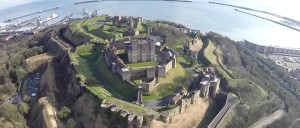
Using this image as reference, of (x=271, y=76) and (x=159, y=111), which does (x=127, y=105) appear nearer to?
(x=159, y=111)

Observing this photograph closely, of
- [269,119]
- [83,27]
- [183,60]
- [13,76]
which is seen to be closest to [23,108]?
[13,76]

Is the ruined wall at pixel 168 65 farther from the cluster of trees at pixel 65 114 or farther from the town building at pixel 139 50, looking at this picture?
the cluster of trees at pixel 65 114

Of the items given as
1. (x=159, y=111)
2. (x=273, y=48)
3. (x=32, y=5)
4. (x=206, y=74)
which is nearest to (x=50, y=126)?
(x=159, y=111)

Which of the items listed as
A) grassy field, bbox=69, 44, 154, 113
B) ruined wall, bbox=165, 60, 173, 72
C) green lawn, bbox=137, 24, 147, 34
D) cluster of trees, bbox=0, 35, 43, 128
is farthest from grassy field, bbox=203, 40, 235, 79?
cluster of trees, bbox=0, 35, 43, 128

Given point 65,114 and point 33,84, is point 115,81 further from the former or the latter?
point 33,84

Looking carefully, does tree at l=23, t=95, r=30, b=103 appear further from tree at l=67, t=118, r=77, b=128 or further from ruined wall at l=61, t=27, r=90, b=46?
ruined wall at l=61, t=27, r=90, b=46

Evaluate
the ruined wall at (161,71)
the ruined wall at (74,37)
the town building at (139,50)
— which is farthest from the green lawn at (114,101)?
the ruined wall at (74,37)
